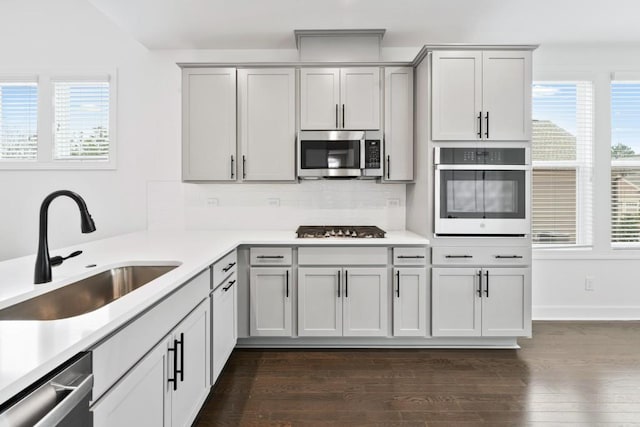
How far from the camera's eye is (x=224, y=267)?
2.48 m

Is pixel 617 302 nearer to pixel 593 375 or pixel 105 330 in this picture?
pixel 593 375

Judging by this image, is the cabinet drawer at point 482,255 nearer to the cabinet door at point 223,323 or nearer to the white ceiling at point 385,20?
the cabinet door at point 223,323

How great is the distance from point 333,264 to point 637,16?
330 centimetres

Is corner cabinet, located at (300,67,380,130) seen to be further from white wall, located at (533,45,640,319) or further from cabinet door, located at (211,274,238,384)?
white wall, located at (533,45,640,319)

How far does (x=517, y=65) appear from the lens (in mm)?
2977

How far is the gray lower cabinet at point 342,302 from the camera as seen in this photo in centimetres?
302

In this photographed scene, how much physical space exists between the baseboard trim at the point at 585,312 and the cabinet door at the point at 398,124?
202 cm

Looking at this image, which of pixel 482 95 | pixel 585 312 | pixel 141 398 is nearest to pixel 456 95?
pixel 482 95

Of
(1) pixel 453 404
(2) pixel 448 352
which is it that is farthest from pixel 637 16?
(1) pixel 453 404

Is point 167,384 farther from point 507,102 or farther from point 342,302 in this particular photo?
point 507,102

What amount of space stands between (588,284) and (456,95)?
96.3 inches

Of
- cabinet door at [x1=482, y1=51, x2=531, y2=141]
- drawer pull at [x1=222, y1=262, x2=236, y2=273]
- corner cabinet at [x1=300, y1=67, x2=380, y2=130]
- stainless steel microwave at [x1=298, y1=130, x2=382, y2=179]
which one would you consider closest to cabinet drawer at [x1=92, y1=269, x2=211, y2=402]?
drawer pull at [x1=222, y1=262, x2=236, y2=273]

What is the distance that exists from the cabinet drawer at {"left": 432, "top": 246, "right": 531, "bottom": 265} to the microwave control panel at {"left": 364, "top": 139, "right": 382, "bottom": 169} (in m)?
0.92

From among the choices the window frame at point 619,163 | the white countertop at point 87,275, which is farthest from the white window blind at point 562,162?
the white countertop at point 87,275
